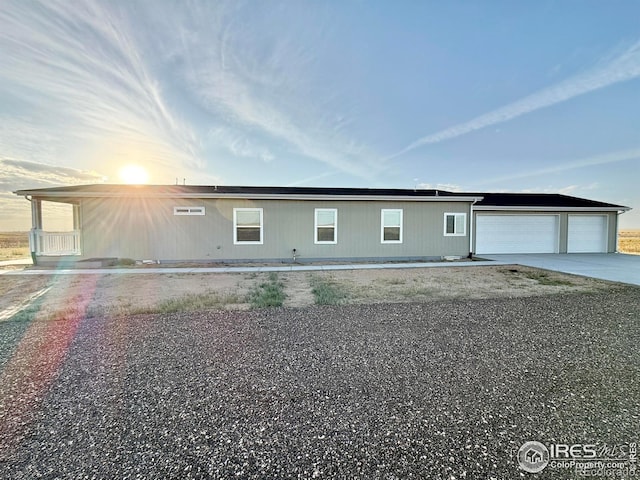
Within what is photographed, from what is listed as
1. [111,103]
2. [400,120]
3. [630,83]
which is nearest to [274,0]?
[111,103]

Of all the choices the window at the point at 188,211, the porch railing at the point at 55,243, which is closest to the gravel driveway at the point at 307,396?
the window at the point at 188,211

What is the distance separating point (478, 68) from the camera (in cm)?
1189

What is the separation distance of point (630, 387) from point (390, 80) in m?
12.7

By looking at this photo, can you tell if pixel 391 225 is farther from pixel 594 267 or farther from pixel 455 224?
pixel 594 267

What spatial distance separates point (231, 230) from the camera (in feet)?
40.2

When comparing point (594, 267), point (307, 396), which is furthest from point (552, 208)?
point (307, 396)

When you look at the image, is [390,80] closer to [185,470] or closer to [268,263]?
[268,263]

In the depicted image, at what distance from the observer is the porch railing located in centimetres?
1134

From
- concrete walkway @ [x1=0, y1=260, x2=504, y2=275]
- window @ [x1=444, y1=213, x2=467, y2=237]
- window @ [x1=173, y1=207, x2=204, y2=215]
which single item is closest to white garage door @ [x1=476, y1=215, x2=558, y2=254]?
window @ [x1=444, y1=213, x2=467, y2=237]

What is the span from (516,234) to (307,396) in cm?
1566

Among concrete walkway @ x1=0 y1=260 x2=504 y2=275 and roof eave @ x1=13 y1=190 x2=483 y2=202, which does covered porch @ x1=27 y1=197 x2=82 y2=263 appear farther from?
concrete walkway @ x1=0 y1=260 x2=504 y2=275

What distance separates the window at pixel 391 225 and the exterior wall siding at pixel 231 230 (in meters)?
0.20

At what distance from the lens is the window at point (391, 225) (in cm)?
1300

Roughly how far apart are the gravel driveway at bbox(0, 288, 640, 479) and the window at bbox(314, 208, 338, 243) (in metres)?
8.08
